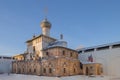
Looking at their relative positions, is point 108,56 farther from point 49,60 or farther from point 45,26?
point 45,26

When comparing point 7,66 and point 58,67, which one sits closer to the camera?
point 58,67

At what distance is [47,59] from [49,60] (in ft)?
2.04

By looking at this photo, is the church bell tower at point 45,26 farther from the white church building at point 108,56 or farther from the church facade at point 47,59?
the white church building at point 108,56

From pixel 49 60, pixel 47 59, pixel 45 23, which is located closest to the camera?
pixel 49 60

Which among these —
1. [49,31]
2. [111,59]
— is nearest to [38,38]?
[49,31]

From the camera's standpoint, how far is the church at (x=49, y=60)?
36.8m

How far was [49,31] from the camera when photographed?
1822 inches

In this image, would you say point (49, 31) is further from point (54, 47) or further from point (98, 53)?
point (98, 53)

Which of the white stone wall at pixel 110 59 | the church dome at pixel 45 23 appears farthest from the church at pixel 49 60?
the white stone wall at pixel 110 59

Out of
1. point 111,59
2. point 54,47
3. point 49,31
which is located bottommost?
point 111,59

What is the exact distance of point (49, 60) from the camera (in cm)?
3728

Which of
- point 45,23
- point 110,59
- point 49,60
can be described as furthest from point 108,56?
point 45,23

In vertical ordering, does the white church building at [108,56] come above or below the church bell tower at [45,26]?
below

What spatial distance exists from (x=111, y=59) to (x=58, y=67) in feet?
45.2
